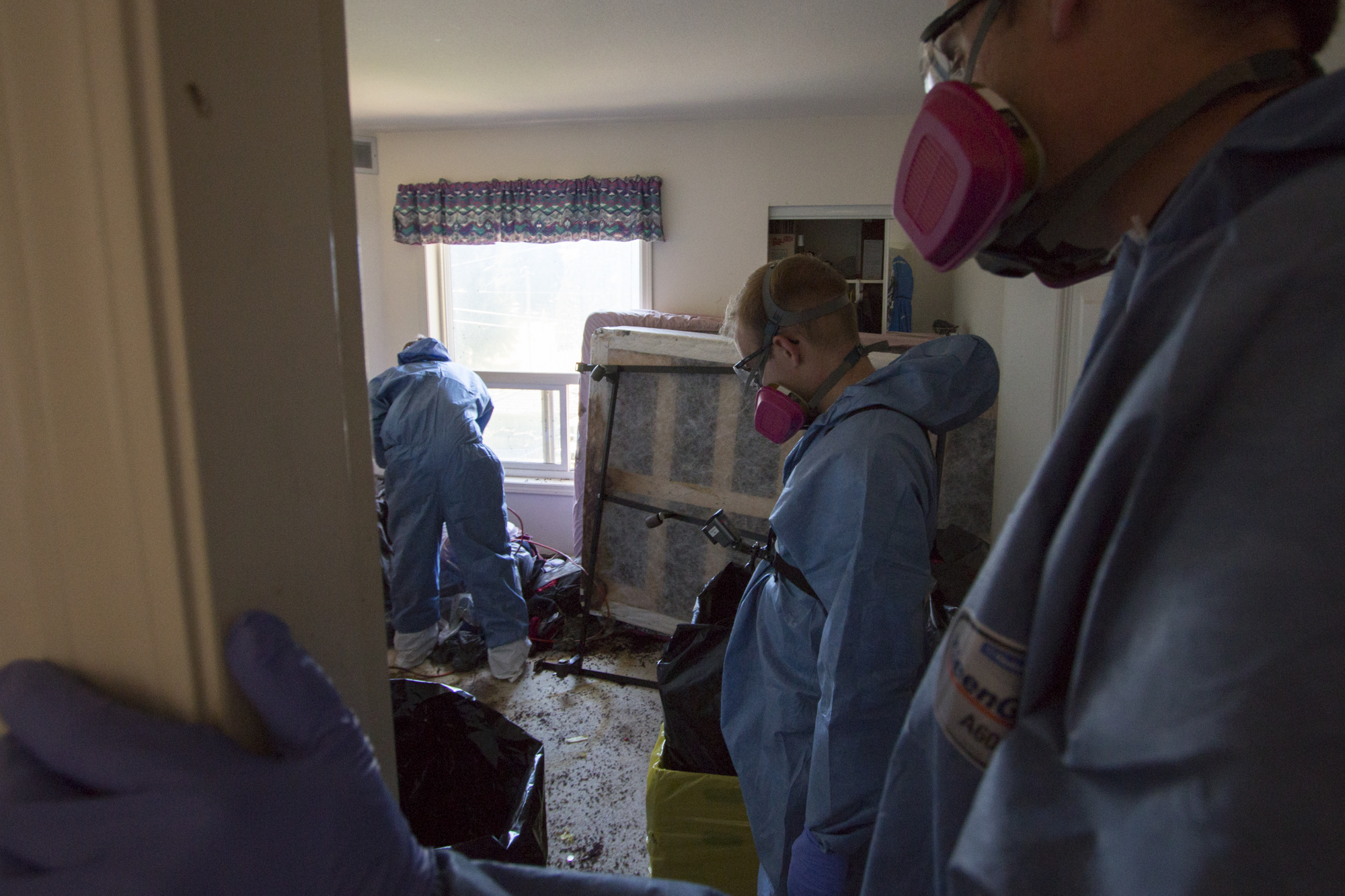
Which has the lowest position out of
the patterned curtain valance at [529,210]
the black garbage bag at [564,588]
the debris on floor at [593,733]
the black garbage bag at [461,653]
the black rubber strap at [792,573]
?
the debris on floor at [593,733]

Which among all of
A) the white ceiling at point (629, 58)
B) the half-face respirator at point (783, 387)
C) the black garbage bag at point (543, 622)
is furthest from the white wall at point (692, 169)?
the half-face respirator at point (783, 387)

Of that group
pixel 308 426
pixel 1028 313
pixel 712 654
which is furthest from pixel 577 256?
pixel 308 426

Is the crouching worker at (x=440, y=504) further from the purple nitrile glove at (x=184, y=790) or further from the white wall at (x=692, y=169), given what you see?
the purple nitrile glove at (x=184, y=790)

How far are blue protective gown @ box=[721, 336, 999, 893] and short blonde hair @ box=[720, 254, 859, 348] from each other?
8.9 inches

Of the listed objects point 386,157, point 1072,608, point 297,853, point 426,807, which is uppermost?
point 386,157

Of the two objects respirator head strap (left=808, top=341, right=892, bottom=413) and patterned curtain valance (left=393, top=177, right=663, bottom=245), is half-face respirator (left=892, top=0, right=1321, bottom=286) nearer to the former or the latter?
respirator head strap (left=808, top=341, right=892, bottom=413)

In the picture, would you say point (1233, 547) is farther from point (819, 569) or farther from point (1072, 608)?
point (819, 569)

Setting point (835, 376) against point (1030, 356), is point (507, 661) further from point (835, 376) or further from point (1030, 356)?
point (1030, 356)

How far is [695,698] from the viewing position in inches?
69.2

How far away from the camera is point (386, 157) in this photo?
186 inches

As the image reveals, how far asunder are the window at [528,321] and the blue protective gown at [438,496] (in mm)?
1533

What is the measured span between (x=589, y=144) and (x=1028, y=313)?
122 inches

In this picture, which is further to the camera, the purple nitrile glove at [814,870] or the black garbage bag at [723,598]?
the black garbage bag at [723,598]

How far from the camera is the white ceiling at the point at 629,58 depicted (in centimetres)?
268
